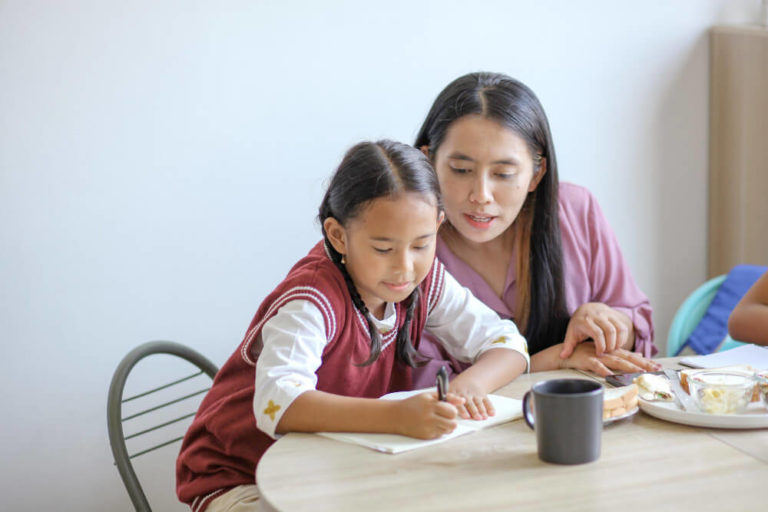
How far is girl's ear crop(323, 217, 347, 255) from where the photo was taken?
130 cm

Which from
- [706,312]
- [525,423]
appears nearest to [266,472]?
[525,423]

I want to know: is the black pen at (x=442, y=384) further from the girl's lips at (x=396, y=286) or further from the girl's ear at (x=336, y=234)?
the girl's ear at (x=336, y=234)

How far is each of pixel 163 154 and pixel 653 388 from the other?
1.41m

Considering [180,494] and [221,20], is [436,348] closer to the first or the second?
[180,494]

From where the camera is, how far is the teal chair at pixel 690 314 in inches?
104

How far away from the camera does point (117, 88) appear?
2.02 m

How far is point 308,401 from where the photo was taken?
1087 mm

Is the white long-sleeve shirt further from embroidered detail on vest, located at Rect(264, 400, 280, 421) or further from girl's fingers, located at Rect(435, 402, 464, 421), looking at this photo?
girl's fingers, located at Rect(435, 402, 464, 421)

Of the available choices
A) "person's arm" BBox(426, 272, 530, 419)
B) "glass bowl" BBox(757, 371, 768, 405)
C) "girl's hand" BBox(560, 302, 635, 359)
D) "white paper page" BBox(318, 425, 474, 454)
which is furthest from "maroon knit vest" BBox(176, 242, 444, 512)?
"glass bowl" BBox(757, 371, 768, 405)

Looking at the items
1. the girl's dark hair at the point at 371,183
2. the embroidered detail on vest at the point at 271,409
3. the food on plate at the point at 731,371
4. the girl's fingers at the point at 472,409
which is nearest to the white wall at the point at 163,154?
the girl's dark hair at the point at 371,183

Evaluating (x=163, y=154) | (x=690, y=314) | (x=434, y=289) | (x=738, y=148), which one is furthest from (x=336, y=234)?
(x=738, y=148)

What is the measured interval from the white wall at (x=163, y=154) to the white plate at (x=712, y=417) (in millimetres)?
1378

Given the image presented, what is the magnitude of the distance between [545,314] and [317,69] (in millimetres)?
1008

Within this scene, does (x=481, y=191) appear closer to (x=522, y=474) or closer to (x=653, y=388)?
(x=653, y=388)
